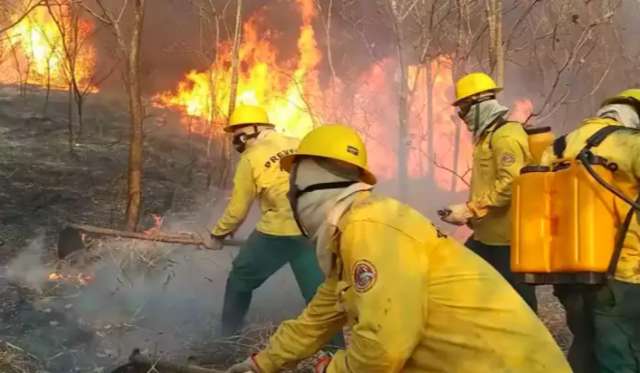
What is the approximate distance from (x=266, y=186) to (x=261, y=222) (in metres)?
0.31

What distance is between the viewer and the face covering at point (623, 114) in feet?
12.6

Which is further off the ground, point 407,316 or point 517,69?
point 517,69

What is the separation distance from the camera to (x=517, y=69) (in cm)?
2100

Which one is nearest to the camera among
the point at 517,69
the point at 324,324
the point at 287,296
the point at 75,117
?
the point at 324,324

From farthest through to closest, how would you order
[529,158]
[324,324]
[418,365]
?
[529,158], [324,324], [418,365]

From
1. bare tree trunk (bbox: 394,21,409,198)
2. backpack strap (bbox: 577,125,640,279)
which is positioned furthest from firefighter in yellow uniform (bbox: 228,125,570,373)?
bare tree trunk (bbox: 394,21,409,198)

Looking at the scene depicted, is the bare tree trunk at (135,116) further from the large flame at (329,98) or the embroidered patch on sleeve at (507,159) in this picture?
the large flame at (329,98)

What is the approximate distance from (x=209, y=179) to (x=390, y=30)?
7.69 meters

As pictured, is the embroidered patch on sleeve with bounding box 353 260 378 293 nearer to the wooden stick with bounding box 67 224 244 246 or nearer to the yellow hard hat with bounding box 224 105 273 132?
the yellow hard hat with bounding box 224 105 273 132

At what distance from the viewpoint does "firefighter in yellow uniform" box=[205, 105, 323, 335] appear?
217 inches

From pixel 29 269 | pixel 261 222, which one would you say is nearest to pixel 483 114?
pixel 261 222

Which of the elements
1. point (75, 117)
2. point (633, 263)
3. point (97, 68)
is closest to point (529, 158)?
point (633, 263)

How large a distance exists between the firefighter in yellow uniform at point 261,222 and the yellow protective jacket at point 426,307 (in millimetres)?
3111

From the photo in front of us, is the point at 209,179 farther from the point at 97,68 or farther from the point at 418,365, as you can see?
the point at 418,365
